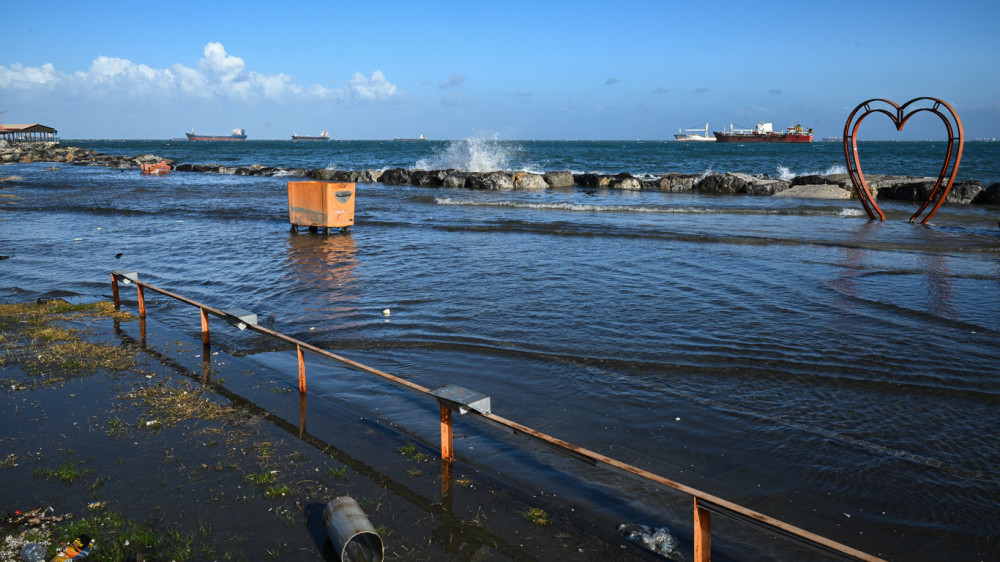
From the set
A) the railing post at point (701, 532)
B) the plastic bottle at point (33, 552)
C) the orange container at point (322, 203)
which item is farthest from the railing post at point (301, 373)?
the orange container at point (322, 203)

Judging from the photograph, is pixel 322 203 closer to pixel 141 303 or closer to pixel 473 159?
pixel 141 303

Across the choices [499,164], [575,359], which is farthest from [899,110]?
[499,164]

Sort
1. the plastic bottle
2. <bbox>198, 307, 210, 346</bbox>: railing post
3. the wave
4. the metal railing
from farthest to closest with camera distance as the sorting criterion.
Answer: the wave < <bbox>198, 307, 210, 346</bbox>: railing post < the plastic bottle < the metal railing

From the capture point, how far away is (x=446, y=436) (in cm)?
443

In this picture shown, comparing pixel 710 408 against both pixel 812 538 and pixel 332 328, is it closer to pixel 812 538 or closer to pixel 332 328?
pixel 812 538

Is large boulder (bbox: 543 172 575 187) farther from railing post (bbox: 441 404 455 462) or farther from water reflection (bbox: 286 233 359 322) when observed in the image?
railing post (bbox: 441 404 455 462)

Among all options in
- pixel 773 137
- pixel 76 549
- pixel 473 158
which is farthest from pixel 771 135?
pixel 76 549

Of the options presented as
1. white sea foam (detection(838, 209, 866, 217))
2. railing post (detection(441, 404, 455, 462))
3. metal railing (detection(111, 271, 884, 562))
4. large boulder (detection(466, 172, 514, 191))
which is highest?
large boulder (detection(466, 172, 514, 191))

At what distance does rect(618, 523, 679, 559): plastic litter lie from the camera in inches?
142

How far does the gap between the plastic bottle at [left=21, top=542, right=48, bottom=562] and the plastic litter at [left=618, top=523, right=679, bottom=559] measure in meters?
3.00

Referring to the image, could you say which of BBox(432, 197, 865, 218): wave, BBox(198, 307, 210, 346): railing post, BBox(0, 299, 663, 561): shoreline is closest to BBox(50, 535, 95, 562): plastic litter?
BBox(0, 299, 663, 561): shoreline

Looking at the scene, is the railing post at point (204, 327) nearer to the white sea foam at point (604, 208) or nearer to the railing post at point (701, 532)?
the railing post at point (701, 532)

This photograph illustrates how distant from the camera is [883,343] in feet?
24.5

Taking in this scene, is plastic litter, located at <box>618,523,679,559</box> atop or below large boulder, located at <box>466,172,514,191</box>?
below
